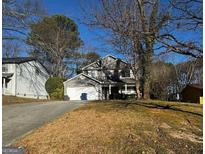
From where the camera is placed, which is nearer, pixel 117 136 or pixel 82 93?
pixel 117 136

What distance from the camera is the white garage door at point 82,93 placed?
37.0 m

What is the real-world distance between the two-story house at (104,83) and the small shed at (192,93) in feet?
18.9

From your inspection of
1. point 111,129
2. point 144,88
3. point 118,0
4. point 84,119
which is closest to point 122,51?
point 144,88

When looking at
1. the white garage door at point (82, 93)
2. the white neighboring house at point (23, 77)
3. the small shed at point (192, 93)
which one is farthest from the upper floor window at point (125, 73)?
the white neighboring house at point (23, 77)

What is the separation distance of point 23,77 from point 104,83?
9.08m

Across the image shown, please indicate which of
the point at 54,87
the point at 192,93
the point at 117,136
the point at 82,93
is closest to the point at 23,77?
the point at 54,87

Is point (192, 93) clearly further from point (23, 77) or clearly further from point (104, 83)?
point (23, 77)

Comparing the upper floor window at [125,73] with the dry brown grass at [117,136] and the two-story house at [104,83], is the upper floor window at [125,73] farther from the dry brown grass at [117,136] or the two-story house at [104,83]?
the dry brown grass at [117,136]

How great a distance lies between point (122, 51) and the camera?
24.5 meters

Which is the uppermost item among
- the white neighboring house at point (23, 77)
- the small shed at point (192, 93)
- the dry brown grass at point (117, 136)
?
the white neighboring house at point (23, 77)

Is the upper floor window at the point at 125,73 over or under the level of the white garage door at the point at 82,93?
over

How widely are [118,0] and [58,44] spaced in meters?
24.7

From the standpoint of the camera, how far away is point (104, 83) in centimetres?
3691

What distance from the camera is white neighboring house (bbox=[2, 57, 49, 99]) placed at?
3447cm
